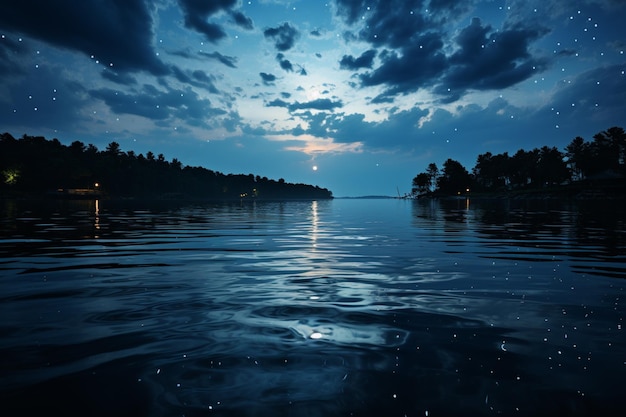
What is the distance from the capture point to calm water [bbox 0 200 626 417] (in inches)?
117

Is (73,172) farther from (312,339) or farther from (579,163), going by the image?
(579,163)

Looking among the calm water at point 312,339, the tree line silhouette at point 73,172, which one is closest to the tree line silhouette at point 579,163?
the calm water at point 312,339

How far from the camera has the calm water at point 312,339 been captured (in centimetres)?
296

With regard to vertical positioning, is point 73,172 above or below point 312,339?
above

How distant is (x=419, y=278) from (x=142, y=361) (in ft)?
19.1

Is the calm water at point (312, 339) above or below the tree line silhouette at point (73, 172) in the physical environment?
below

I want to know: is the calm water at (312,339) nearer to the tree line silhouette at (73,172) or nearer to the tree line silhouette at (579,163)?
the tree line silhouette at (579,163)

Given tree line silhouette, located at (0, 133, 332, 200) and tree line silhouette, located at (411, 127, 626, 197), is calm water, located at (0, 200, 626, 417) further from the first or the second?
tree line silhouette, located at (0, 133, 332, 200)

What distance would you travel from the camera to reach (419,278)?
7.79 meters

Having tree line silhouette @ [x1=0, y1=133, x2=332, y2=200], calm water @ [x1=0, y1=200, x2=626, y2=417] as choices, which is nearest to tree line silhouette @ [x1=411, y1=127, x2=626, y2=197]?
calm water @ [x1=0, y1=200, x2=626, y2=417]

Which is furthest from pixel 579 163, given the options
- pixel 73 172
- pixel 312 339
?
pixel 73 172

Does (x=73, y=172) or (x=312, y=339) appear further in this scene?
(x=73, y=172)

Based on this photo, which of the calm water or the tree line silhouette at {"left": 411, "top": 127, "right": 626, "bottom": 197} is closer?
the calm water

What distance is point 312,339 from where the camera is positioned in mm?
4242
